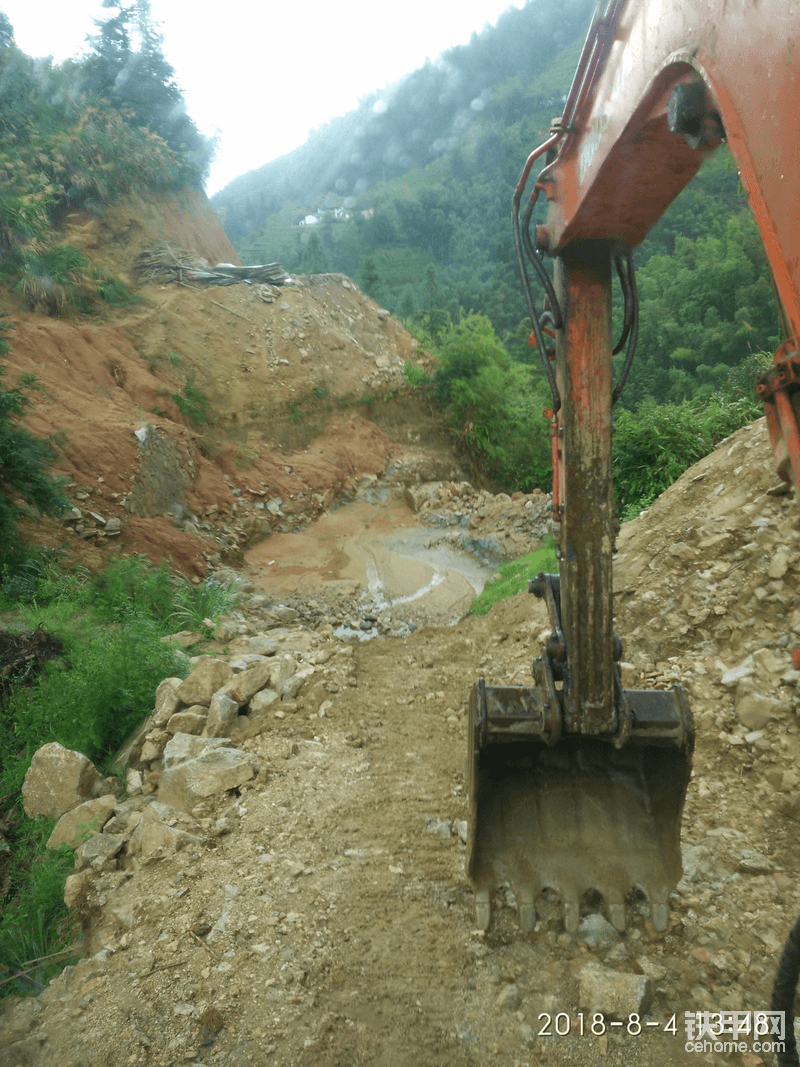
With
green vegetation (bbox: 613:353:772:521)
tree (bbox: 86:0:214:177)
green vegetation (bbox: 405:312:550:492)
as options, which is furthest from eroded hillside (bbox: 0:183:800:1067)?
tree (bbox: 86:0:214:177)

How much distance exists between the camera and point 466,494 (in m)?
13.2

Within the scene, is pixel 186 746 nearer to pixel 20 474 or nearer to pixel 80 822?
pixel 80 822

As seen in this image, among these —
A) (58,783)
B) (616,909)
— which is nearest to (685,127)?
(616,909)

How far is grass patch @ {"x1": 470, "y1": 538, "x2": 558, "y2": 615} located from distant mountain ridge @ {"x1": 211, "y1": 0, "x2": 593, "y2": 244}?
217 feet

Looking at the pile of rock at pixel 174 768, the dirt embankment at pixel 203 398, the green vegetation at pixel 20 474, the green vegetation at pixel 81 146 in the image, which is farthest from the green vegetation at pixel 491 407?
the pile of rock at pixel 174 768

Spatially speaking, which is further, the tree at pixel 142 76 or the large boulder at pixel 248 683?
the tree at pixel 142 76

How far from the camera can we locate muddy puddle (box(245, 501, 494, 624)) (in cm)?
866

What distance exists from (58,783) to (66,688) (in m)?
1.01

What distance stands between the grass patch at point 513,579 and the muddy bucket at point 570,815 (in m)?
4.33

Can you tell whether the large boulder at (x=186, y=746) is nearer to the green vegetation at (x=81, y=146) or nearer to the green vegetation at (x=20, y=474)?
the green vegetation at (x=20, y=474)

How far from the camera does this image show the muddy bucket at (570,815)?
2.38 metres

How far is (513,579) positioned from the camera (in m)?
7.71

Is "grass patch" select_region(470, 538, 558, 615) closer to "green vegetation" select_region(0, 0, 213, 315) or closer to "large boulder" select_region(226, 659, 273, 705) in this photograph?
"large boulder" select_region(226, 659, 273, 705)

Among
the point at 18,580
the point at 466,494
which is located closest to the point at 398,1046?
the point at 18,580
